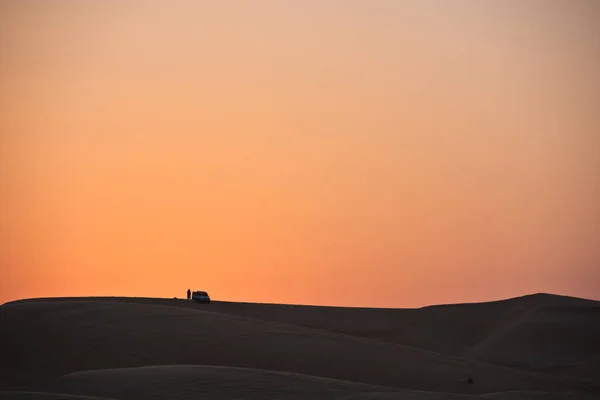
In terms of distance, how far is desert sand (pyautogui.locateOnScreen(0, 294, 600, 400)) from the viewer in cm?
3731

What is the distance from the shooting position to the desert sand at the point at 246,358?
37312mm

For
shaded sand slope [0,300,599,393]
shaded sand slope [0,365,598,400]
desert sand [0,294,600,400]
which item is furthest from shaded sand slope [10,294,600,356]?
shaded sand slope [0,365,598,400]

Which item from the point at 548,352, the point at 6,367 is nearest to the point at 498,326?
the point at 548,352

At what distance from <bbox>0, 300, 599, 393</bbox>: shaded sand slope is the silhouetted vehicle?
34.9ft

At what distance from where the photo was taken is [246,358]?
1857 inches

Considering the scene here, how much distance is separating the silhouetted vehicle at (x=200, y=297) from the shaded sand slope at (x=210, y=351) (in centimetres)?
1063

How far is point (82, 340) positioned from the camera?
50469 millimetres

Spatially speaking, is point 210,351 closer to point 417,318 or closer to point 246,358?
point 246,358

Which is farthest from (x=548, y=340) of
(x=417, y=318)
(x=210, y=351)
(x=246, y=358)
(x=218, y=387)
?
(x=218, y=387)

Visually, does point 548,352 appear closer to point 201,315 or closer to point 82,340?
point 201,315

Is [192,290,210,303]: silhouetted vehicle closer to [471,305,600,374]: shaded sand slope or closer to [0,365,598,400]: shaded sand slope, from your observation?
[471,305,600,374]: shaded sand slope

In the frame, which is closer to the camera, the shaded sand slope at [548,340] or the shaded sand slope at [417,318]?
the shaded sand slope at [548,340]

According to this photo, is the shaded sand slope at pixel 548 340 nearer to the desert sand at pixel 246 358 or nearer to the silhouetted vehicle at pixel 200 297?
the desert sand at pixel 246 358

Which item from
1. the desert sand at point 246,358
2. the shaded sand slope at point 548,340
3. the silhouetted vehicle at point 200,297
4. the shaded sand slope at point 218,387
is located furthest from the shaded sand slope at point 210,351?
the shaded sand slope at point 548,340
